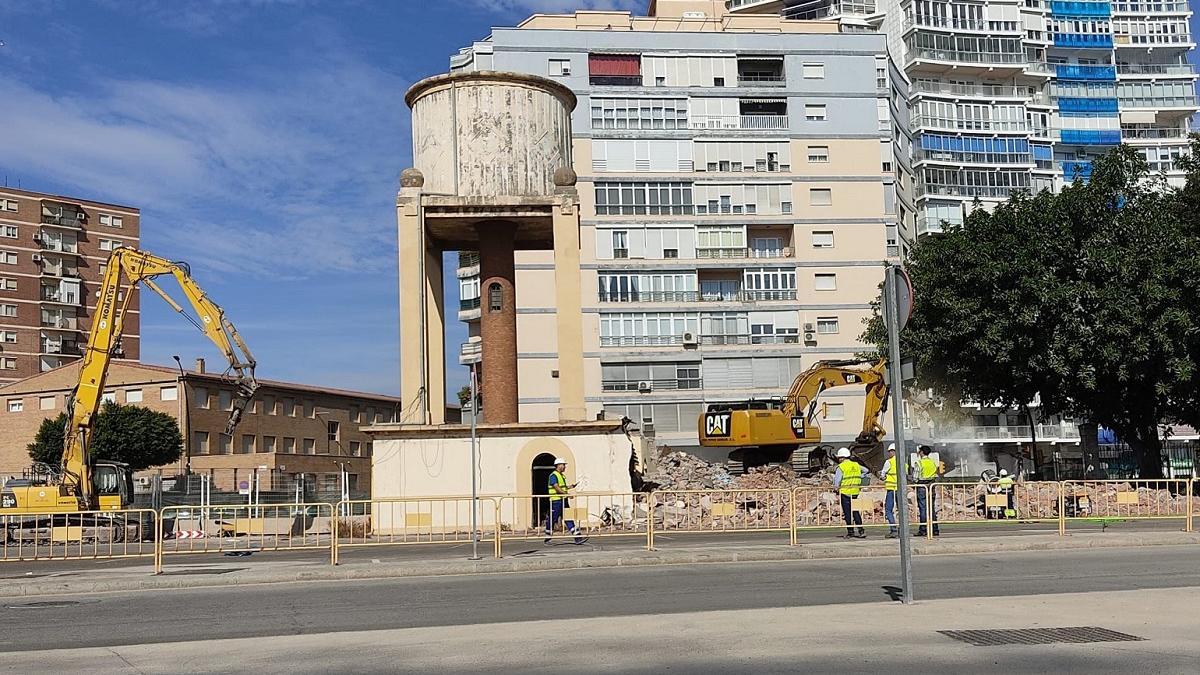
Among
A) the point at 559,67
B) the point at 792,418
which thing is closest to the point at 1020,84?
the point at 559,67

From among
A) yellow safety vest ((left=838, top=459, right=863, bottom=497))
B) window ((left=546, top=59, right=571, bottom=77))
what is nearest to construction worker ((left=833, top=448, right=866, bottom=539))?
yellow safety vest ((left=838, top=459, right=863, bottom=497))

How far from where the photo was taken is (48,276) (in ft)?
310

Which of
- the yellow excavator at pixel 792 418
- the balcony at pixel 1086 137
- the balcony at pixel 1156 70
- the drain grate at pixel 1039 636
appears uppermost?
the balcony at pixel 1156 70

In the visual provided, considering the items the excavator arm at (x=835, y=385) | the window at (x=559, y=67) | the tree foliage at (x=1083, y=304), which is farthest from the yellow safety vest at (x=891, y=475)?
the window at (x=559, y=67)

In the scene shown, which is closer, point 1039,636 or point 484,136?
point 1039,636

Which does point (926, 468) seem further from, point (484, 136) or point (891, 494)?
point (484, 136)

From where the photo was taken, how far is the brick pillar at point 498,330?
99.7 feet

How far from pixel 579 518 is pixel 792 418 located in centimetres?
1813

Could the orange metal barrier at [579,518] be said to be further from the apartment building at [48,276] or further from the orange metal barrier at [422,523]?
the apartment building at [48,276]

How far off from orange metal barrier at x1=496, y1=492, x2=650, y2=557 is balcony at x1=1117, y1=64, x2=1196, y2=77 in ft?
276

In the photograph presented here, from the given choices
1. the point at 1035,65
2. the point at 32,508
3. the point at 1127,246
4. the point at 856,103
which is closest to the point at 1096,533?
the point at 1127,246

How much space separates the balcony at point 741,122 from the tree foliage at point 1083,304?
24.3 meters

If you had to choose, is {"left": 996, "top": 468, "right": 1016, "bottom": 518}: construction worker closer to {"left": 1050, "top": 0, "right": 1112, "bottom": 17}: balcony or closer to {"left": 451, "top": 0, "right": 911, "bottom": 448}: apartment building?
{"left": 451, "top": 0, "right": 911, "bottom": 448}: apartment building

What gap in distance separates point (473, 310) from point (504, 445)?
39.4 m
